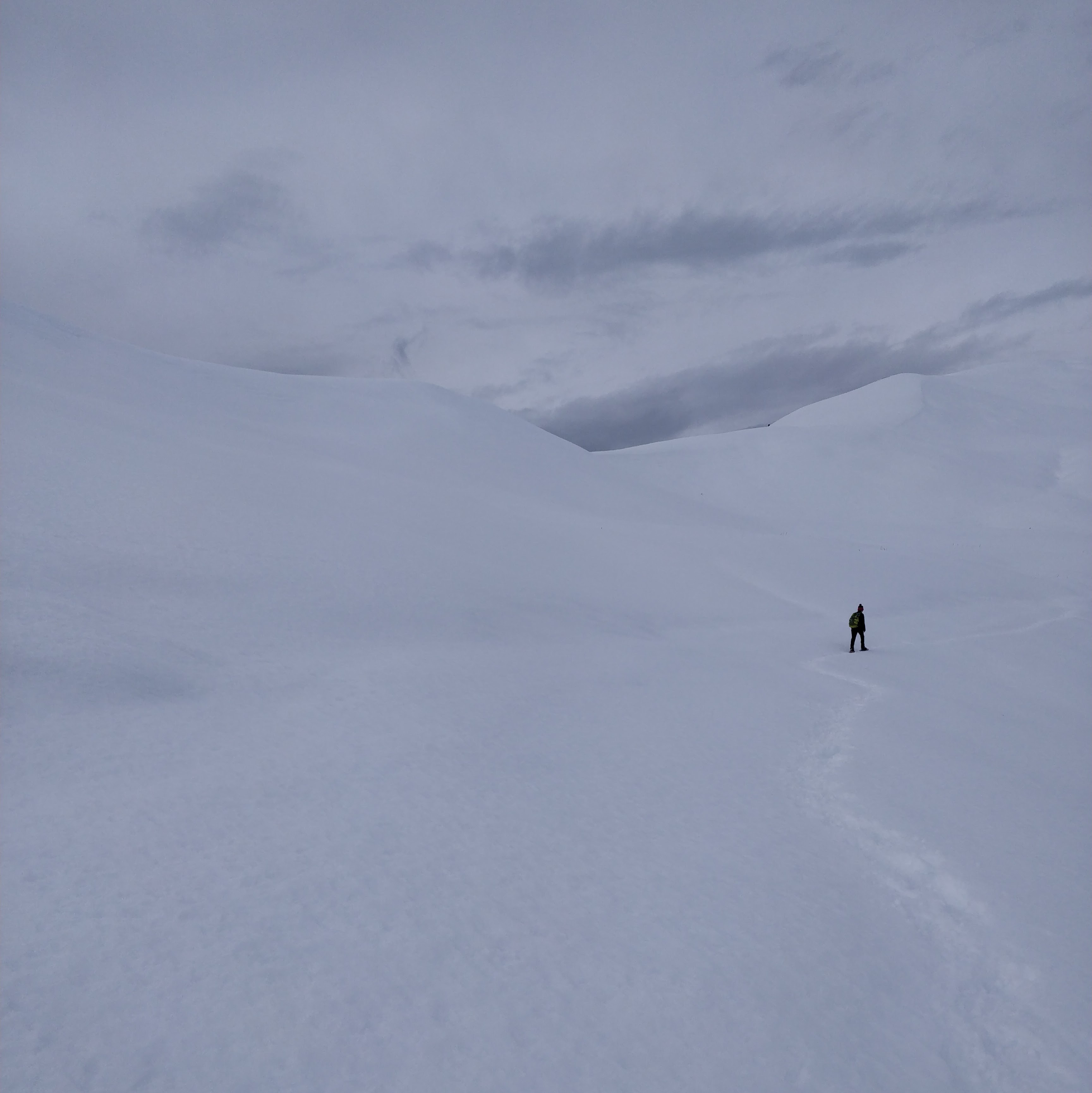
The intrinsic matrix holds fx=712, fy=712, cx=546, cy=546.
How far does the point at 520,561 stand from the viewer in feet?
84.4

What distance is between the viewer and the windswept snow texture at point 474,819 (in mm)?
5625

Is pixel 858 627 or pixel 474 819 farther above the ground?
pixel 858 627

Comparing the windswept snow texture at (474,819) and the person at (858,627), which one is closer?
the windswept snow texture at (474,819)

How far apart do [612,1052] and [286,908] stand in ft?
10.7

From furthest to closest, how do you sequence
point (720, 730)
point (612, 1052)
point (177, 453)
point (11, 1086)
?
point (177, 453) < point (720, 730) < point (612, 1052) < point (11, 1086)

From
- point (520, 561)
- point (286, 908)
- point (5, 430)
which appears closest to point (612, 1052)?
point (286, 908)

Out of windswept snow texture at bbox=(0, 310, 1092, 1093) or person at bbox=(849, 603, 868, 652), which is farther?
person at bbox=(849, 603, 868, 652)

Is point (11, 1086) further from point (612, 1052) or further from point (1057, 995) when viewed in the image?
point (1057, 995)

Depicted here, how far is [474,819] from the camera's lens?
8.80 m

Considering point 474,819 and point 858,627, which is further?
point 858,627

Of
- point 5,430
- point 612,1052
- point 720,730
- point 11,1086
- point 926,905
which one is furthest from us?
point 5,430

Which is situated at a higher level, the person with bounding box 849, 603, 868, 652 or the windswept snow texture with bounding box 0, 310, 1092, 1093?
the person with bounding box 849, 603, 868, 652

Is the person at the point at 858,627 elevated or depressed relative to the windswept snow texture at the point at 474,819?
elevated

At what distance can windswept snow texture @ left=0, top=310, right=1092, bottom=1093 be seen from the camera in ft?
18.5
